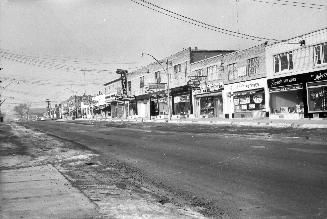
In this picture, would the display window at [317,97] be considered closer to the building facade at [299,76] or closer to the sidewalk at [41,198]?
the building facade at [299,76]

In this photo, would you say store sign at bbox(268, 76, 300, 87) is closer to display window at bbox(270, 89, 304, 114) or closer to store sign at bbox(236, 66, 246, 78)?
display window at bbox(270, 89, 304, 114)

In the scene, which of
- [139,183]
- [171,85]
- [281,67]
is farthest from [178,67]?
[139,183]

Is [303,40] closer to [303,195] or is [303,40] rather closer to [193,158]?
[193,158]

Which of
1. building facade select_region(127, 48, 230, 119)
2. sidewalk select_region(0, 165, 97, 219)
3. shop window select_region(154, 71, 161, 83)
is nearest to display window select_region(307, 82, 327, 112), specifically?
building facade select_region(127, 48, 230, 119)

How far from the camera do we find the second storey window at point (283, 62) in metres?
34.3

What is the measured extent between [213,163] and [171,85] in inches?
1868

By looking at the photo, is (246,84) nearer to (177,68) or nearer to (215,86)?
(215,86)

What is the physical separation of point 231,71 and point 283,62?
8372 mm

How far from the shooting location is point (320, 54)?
101 feet

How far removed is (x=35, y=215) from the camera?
5367mm

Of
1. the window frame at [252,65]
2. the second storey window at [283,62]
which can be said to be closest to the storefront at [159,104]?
the window frame at [252,65]

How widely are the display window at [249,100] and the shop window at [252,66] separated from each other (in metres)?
2.06

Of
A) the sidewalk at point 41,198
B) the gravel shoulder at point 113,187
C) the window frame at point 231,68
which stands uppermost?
the window frame at point 231,68

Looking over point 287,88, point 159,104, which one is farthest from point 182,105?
point 287,88
